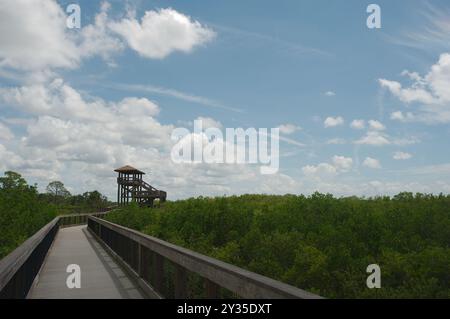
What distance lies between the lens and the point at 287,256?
10047mm

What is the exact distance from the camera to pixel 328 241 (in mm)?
10305

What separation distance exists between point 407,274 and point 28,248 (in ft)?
20.1

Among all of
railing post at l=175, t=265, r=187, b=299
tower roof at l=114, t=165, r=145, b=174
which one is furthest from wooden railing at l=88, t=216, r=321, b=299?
tower roof at l=114, t=165, r=145, b=174

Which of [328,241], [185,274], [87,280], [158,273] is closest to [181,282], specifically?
[185,274]

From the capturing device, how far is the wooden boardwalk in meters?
7.94

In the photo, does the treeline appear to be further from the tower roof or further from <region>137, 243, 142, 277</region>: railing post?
the tower roof

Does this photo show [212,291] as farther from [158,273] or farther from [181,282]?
[158,273]

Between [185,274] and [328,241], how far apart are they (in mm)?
5114

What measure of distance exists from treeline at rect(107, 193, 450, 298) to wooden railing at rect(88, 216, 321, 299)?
55.0 inches

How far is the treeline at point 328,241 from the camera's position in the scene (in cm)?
815

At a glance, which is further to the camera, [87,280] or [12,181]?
[12,181]

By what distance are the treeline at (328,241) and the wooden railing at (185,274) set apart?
1398 mm

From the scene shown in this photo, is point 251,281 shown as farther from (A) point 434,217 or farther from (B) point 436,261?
(A) point 434,217
